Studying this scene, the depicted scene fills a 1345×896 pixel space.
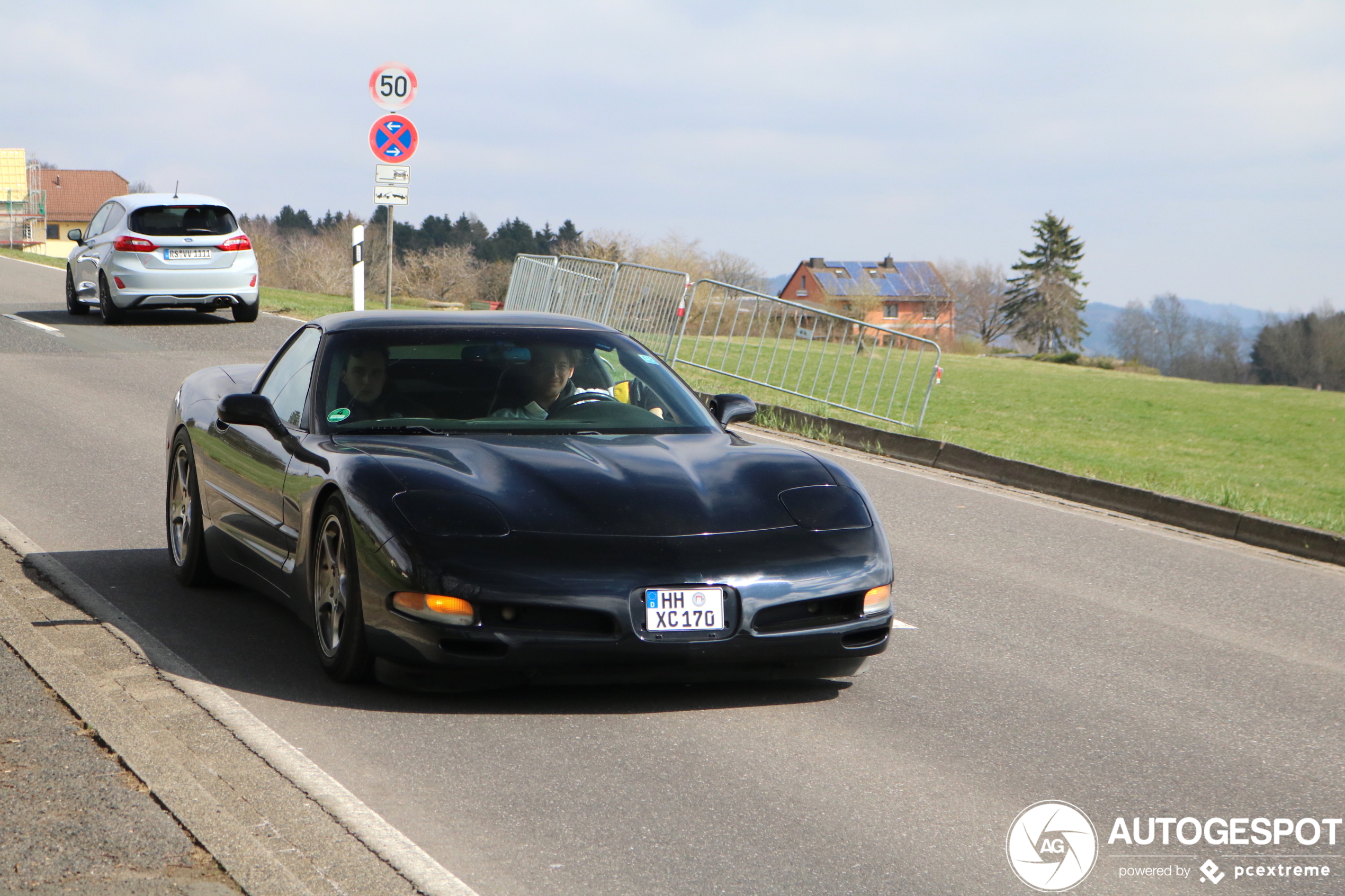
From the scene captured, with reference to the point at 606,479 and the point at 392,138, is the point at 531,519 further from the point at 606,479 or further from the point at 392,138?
the point at 392,138

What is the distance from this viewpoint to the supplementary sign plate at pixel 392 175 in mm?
17172

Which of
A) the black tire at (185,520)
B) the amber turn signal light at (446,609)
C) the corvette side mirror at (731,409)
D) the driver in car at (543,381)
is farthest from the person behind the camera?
the black tire at (185,520)

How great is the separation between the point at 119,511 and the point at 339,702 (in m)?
4.25

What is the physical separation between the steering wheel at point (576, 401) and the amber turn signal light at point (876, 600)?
61.8 inches

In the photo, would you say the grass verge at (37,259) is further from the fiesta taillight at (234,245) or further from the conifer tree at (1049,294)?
the conifer tree at (1049,294)

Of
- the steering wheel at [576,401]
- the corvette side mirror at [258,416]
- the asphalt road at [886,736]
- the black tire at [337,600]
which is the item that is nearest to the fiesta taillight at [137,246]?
the asphalt road at [886,736]

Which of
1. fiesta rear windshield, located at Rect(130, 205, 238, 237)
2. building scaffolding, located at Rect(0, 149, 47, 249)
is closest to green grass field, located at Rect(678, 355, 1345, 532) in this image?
fiesta rear windshield, located at Rect(130, 205, 238, 237)

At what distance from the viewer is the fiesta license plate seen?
4793mm

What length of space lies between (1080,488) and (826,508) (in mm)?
6743

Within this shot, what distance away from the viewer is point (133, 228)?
66.6ft

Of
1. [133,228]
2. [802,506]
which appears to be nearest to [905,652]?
[802,506]

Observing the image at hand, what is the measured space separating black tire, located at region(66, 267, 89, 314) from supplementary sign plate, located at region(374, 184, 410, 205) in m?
7.33

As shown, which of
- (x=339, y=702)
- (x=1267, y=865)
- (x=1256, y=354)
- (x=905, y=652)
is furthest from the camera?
(x=1256, y=354)

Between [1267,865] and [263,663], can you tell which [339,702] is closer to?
[263,663]
